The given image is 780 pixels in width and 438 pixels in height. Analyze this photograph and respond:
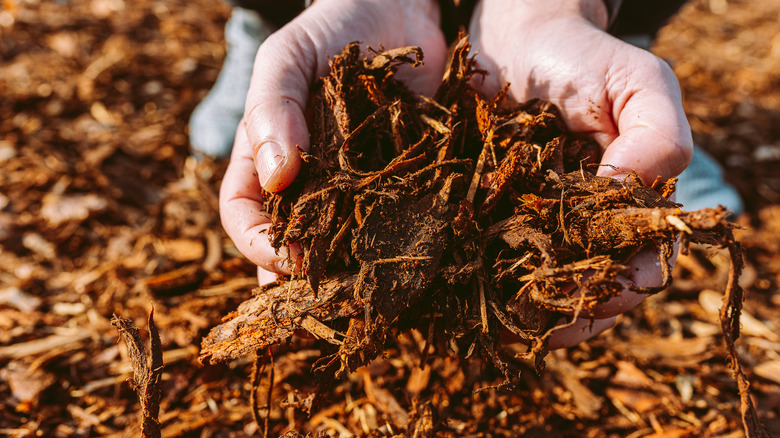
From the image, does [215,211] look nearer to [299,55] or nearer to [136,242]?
[136,242]

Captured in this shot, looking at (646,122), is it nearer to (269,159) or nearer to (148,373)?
(269,159)

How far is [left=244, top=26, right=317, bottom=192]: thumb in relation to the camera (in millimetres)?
1803

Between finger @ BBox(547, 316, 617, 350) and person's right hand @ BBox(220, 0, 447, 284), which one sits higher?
person's right hand @ BBox(220, 0, 447, 284)

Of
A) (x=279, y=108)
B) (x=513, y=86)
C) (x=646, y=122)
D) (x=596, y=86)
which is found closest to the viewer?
(x=279, y=108)

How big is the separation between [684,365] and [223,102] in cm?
387

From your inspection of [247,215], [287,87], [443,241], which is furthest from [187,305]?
[443,241]

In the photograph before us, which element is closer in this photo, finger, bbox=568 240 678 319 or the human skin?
finger, bbox=568 240 678 319

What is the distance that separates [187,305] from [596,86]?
246 centimetres

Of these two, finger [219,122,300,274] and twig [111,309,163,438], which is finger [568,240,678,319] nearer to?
finger [219,122,300,274]

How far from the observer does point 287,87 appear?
203cm

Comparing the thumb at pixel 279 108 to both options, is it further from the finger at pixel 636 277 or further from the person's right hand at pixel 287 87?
the finger at pixel 636 277

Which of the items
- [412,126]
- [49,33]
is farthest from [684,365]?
[49,33]

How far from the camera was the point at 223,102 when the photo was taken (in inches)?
160

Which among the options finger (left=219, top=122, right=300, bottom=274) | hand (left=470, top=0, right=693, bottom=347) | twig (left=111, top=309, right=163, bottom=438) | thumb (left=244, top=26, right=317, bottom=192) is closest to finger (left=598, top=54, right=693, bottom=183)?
hand (left=470, top=0, right=693, bottom=347)
